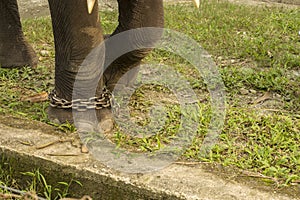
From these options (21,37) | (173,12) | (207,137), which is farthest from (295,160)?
(173,12)

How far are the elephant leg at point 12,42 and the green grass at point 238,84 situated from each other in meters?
0.07

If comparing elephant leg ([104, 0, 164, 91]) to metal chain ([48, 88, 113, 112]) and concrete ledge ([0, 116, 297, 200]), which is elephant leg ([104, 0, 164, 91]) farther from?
concrete ledge ([0, 116, 297, 200])

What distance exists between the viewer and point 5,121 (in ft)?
7.63

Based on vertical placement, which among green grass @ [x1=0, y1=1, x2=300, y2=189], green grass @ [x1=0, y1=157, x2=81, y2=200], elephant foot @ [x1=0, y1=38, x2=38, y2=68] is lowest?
green grass @ [x1=0, y1=157, x2=81, y2=200]

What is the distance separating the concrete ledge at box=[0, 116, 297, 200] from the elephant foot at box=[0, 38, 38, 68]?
42.9 inches

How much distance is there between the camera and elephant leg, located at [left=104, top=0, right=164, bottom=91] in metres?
2.40

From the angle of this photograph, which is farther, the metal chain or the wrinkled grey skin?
the metal chain

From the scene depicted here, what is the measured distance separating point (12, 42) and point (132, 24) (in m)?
1.06

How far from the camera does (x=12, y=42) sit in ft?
10.8

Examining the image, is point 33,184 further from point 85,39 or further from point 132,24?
point 132,24

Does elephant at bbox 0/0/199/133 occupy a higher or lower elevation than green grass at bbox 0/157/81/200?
higher

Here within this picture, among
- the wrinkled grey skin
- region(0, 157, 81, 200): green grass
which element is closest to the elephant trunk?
the wrinkled grey skin

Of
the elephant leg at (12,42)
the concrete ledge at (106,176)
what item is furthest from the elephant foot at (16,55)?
the concrete ledge at (106,176)

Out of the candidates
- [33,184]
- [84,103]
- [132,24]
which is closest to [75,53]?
[84,103]
